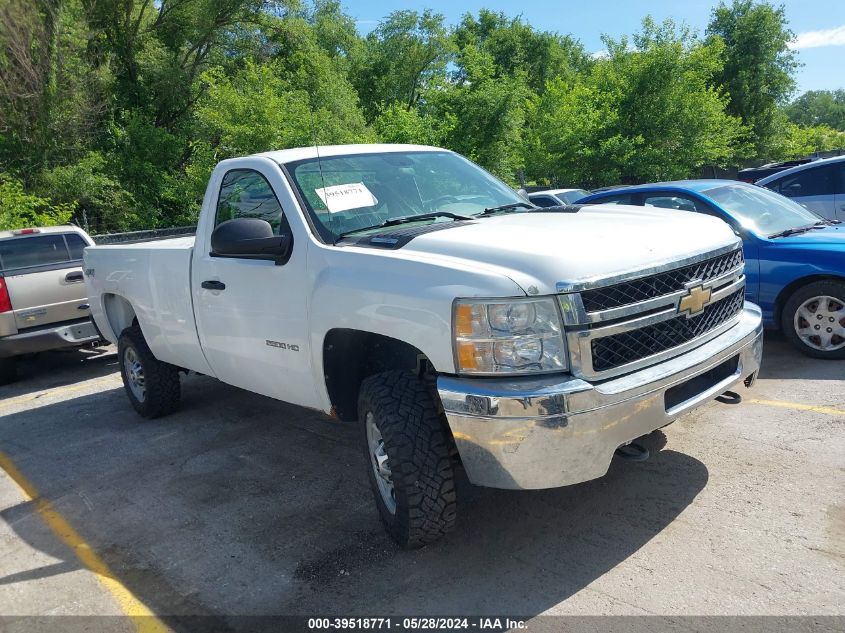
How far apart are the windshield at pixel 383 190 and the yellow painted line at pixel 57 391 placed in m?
5.05

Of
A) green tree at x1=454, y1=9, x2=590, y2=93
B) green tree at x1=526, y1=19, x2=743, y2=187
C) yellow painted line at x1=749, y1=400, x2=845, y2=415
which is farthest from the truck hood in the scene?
green tree at x1=454, y1=9, x2=590, y2=93

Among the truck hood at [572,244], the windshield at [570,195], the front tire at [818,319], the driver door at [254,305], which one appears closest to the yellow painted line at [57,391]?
the driver door at [254,305]

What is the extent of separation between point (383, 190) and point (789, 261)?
13.0ft

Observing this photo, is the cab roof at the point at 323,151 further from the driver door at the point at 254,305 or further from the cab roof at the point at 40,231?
the cab roof at the point at 40,231

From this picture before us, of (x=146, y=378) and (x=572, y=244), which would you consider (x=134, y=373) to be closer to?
(x=146, y=378)

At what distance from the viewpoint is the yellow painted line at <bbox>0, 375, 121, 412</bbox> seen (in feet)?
25.7

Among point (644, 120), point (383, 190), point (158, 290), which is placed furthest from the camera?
point (644, 120)

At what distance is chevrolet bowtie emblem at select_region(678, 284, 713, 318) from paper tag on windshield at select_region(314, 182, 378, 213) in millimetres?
1883

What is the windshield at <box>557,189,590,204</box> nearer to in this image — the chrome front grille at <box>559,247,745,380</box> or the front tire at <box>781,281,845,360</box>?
the front tire at <box>781,281,845,360</box>

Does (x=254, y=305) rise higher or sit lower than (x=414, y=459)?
higher

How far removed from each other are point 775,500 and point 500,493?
58.0 inches

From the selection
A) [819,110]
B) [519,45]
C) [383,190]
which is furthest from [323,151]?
[819,110]

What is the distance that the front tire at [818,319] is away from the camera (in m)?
6.15

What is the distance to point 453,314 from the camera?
3186 millimetres
